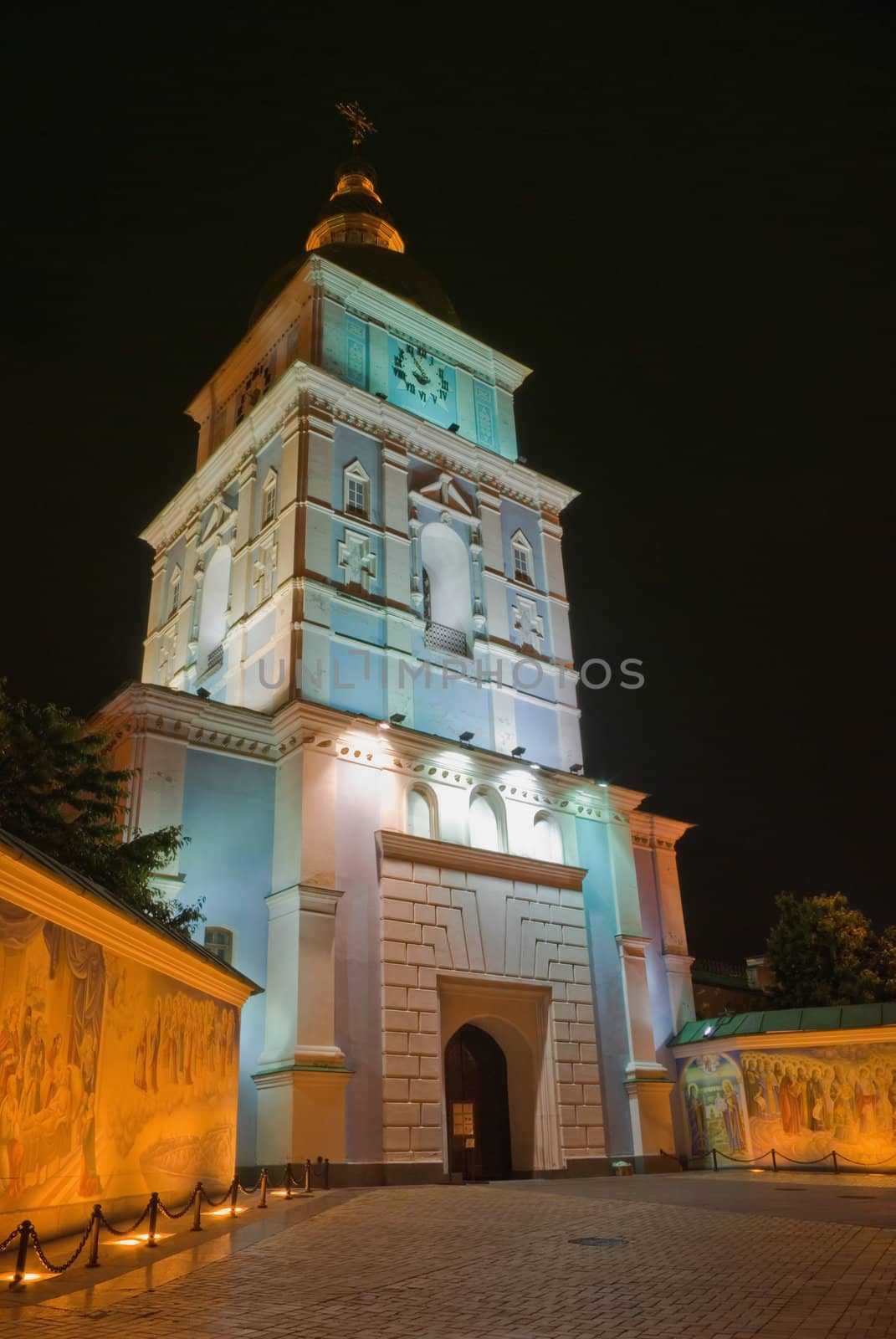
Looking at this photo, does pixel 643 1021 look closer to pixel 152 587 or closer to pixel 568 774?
pixel 568 774

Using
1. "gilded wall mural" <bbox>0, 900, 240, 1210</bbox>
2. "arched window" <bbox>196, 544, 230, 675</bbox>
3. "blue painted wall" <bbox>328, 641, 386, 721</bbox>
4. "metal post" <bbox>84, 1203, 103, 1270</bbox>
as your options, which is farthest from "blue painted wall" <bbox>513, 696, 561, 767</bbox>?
"metal post" <bbox>84, 1203, 103, 1270</bbox>

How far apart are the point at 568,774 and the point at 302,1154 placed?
1165 cm

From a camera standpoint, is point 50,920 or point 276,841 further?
point 276,841

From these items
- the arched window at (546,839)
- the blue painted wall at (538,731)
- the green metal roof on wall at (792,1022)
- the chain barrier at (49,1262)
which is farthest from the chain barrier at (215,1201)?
the blue painted wall at (538,731)

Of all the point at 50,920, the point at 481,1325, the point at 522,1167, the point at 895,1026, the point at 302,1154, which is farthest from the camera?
the point at 522,1167

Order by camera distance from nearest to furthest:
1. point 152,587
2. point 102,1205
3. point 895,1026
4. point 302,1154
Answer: point 102,1205, point 302,1154, point 895,1026, point 152,587

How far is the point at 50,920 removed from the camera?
10.1 m

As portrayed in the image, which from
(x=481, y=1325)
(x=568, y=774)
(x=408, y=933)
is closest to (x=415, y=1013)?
(x=408, y=933)

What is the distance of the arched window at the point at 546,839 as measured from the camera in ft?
85.5

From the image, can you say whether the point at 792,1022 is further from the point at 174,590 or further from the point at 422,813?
the point at 174,590

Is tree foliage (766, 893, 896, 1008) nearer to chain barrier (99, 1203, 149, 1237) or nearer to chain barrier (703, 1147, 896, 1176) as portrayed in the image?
chain barrier (703, 1147, 896, 1176)

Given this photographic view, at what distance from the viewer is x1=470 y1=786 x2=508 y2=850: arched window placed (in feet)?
82.6

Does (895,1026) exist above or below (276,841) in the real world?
below

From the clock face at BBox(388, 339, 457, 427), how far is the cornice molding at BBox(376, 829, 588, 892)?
13995 mm
